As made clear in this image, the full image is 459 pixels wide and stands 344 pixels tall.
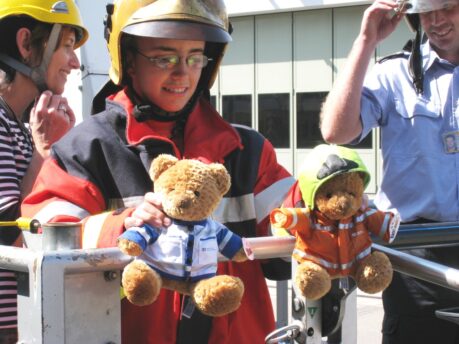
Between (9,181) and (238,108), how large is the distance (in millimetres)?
12655

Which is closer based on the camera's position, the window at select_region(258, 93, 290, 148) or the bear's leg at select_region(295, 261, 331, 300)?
the bear's leg at select_region(295, 261, 331, 300)

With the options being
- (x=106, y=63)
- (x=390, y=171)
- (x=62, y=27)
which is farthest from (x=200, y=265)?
(x=106, y=63)

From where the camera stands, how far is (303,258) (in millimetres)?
1560

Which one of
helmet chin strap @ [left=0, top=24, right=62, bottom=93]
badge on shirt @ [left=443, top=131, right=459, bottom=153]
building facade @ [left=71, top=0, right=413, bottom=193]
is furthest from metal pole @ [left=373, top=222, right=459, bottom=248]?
building facade @ [left=71, top=0, right=413, bottom=193]

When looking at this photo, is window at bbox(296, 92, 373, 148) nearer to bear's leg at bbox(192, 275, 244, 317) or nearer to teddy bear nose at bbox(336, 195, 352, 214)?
teddy bear nose at bbox(336, 195, 352, 214)

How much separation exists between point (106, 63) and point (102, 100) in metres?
2.44

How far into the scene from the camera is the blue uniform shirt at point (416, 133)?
2.40 metres

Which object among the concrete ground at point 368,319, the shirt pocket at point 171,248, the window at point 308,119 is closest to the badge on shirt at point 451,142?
the shirt pocket at point 171,248

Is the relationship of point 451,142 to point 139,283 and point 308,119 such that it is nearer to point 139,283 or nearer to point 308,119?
point 139,283

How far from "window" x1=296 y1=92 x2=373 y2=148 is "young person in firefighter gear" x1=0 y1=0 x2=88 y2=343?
11.4 m

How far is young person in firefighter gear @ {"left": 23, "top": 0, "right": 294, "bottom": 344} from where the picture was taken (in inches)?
68.2

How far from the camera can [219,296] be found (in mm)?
1339

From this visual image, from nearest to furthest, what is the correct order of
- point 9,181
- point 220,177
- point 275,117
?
point 220,177, point 9,181, point 275,117

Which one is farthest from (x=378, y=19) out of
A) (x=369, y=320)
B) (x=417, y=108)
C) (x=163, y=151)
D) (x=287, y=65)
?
(x=287, y=65)
